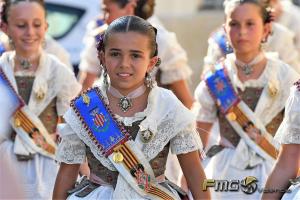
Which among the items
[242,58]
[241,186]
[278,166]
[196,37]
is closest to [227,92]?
[242,58]

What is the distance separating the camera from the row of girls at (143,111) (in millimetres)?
6215

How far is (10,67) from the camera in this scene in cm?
800

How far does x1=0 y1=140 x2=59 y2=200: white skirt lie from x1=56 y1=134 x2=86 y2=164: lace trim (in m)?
1.47

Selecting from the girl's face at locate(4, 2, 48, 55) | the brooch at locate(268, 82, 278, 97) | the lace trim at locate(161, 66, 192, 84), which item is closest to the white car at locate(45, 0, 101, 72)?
the lace trim at locate(161, 66, 192, 84)

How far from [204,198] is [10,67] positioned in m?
2.23

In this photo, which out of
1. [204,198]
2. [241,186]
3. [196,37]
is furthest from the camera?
[196,37]

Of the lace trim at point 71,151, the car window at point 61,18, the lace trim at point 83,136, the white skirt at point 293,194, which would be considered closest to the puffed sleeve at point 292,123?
the white skirt at point 293,194

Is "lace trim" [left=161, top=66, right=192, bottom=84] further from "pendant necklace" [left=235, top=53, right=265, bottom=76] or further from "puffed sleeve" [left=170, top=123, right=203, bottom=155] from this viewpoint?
"puffed sleeve" [left=170, top=123, right=203, bottom=155]

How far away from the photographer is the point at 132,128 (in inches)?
247

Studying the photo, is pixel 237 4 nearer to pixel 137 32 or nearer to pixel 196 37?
pixel 137 32

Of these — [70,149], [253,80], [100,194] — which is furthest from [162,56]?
[100,194]

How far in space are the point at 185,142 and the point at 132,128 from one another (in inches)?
10.4

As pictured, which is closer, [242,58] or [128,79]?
[128,79]

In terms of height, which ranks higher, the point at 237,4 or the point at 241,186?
the point at 237,4
